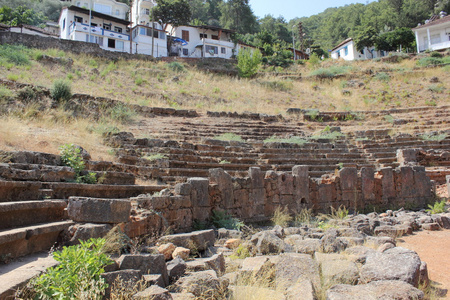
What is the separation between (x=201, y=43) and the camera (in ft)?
137

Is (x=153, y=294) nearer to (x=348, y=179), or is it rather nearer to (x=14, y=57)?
(x=348, y=179)

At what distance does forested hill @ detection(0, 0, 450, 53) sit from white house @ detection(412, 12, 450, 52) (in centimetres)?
521

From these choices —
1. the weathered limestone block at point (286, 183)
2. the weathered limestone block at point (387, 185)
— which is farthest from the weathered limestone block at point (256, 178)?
the weathered limestone block at point (387, 185)

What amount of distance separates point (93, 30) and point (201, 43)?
12389 mm

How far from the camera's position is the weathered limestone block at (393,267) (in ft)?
13.4

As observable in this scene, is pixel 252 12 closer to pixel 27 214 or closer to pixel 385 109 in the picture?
pixel 385 109

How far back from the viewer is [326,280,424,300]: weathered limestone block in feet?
11.6

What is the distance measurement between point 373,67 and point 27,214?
32.8 metres

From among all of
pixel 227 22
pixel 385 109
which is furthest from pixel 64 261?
pixel 227 22

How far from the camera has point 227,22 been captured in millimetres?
54781

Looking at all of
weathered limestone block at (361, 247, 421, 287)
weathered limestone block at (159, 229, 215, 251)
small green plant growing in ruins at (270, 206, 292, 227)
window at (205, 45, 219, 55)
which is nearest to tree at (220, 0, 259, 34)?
window at (205, 45, 219, 55)

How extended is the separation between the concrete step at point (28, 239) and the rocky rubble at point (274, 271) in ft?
3.13

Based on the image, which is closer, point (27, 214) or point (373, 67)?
point (27, 214)

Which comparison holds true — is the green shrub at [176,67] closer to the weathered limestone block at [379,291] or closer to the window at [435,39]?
the weathered limestone block at [379,291]
